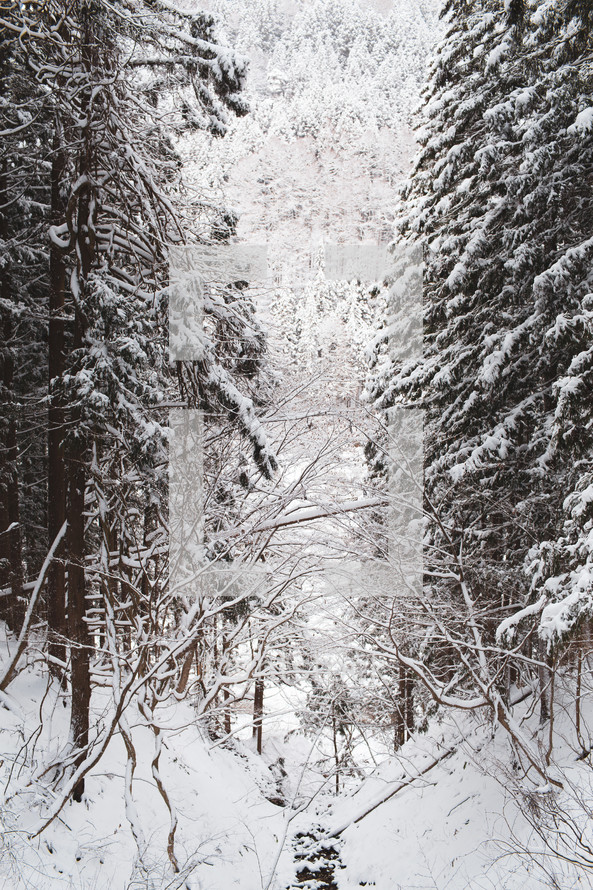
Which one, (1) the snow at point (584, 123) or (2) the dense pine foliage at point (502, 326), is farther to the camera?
(2) the dense pine foliage at point (502, 326)

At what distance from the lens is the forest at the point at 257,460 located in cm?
608

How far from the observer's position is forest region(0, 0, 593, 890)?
6082 millimetres

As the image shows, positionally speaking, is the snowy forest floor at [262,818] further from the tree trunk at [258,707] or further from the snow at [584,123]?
→ the snow at [584,123]

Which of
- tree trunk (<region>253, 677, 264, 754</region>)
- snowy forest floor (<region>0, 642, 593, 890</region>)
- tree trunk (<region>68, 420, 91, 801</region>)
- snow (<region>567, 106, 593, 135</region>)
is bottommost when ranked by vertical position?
snowy forest floor (<region>0, 642, 593, 890</region>)

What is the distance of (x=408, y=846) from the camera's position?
8.71 meters

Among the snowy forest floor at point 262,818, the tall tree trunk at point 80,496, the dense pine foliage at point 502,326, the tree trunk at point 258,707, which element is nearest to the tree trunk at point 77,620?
the tall tree trunk at point 80,496

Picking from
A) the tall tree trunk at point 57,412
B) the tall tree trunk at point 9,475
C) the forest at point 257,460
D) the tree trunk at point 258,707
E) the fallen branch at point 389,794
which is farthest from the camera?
the tree trunk at point 258,707

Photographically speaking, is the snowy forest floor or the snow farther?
the snow

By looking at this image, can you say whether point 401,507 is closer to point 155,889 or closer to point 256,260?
point 256,260

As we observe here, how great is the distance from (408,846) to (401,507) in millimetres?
5603

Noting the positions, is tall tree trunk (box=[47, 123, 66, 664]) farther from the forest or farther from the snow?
the snow

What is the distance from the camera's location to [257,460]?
6547 mm

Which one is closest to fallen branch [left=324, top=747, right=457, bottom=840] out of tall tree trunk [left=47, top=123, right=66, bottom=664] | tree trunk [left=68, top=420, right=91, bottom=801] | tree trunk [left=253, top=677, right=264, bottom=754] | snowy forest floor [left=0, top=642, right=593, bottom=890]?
snowy forest floor [left=0, top=642, right=593, bottom=890]

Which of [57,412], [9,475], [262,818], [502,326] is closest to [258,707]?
[262,818]
